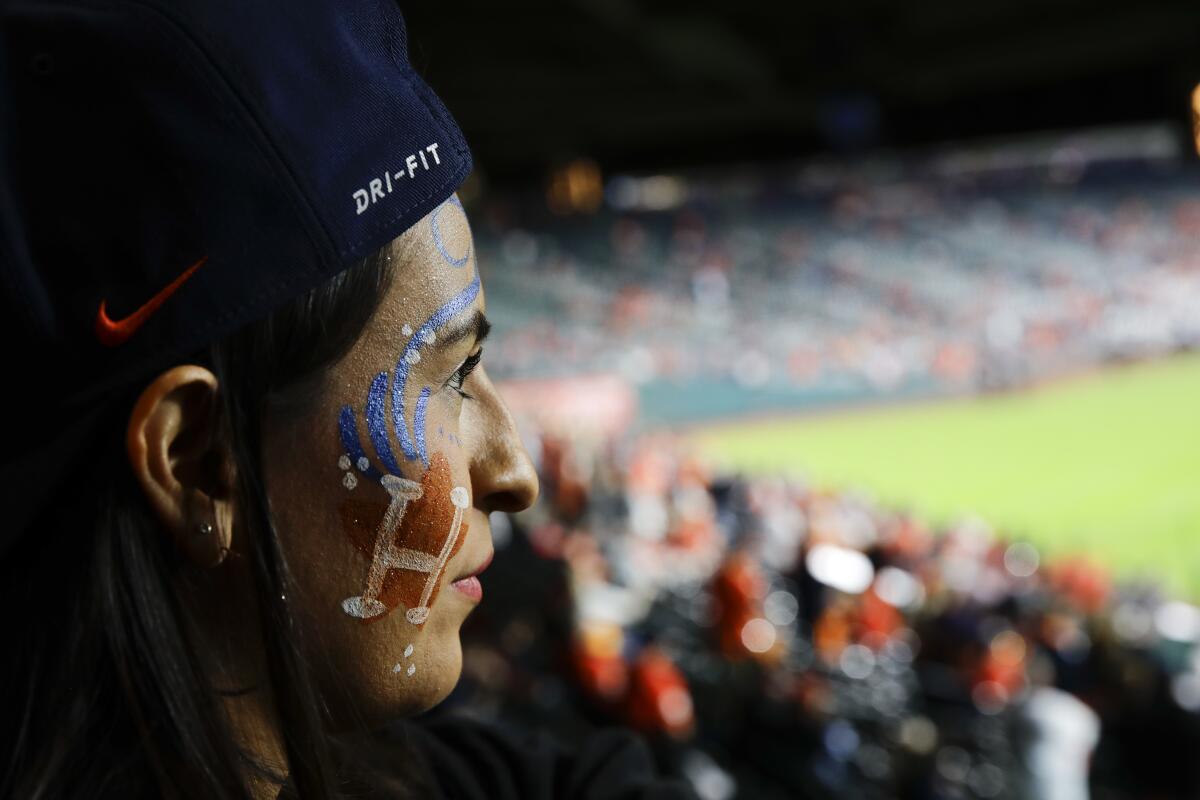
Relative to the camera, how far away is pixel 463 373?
0.58 meters

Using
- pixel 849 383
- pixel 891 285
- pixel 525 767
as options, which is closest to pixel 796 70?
pixel 525 767

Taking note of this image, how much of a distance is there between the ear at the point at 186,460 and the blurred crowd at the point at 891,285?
1659 centimetres

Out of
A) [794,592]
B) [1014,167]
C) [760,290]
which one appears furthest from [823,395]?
[794,592]

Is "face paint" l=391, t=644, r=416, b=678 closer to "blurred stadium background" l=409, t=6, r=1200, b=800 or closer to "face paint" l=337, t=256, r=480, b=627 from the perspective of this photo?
"face paint" l=337, t=256, r=480, b=627

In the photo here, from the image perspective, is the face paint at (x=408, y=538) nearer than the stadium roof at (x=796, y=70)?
Yes

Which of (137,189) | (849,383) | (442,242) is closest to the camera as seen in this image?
(137,189)

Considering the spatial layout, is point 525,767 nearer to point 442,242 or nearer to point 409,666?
point 409,666

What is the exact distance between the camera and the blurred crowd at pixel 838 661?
126 inches

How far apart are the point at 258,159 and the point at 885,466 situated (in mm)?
16210

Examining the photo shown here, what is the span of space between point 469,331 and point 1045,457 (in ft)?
54.2

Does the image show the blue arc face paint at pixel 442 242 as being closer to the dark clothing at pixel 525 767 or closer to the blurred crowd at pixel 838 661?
the dark clothing at pixel 525 767

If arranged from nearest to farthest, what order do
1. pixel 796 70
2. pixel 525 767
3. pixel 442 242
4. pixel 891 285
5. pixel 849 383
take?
1. pixel 442 242
2. pixel 525 767
3. pixel 796 70
4. pixel 849 383
5. pixel 891 285

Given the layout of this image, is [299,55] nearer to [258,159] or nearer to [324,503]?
[258,159]

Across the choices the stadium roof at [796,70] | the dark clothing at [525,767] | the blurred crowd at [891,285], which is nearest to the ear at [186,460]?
the dark clothing at [525,767]
